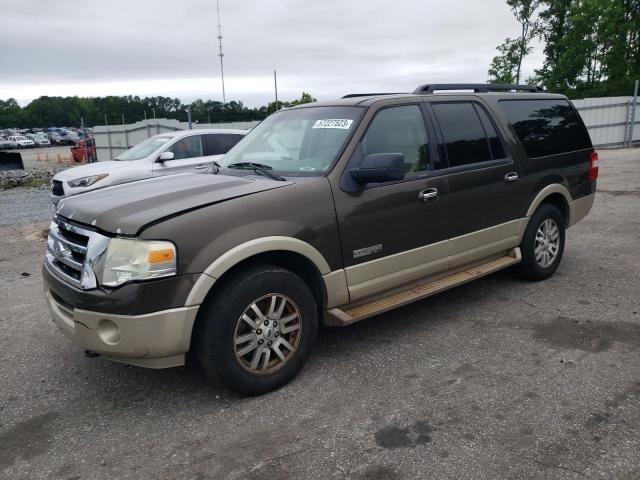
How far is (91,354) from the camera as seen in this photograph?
3389mm

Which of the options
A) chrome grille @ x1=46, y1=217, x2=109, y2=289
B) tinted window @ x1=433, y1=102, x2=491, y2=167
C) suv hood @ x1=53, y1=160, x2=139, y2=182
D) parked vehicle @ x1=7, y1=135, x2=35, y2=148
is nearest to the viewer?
chrome grille @ x1=46, y1=217, x2=109, y2=289

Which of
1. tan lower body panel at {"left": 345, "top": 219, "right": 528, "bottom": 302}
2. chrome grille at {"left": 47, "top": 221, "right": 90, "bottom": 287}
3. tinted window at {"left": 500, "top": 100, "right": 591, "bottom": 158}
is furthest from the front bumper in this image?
tinted window at {"left": 500, "top": 100, "right": 591, "bottom": 158}

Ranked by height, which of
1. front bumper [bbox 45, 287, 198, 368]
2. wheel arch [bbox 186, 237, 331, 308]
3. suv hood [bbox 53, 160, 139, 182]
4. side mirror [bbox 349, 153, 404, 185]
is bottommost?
front bumper [bbox 45, 287, 198, 368]

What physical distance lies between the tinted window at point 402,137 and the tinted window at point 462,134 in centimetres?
25

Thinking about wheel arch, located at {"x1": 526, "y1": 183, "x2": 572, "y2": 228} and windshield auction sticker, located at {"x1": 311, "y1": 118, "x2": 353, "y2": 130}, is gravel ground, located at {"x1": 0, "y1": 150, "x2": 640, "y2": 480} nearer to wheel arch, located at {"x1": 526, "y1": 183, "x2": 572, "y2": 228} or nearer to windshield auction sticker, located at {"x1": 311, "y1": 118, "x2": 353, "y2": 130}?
wheel arch, located at {"x1": 526, "y1": 183, "x2": 572, "y2": 228}

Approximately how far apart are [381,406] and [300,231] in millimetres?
1199

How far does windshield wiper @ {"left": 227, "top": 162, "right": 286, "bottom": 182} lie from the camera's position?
3.81 m

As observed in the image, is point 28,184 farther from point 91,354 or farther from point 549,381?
point 549,381

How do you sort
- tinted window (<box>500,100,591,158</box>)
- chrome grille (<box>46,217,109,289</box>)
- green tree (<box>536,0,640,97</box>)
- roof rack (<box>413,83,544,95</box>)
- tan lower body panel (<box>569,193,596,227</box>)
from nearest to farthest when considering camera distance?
chrome grille (<box>46,217,109,289</box>) → roof rack (<box>413,83,544,95</box>) → tinted window (<box>500,100,591,158</box>) → tan lower body panel (<box>569,193,596,227</box>) → green tree (<box>536,0,640,97</box>)

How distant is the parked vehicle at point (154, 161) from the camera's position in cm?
925

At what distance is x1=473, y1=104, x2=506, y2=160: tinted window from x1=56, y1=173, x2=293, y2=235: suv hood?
7.14 ft

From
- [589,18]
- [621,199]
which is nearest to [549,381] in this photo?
[621,199]

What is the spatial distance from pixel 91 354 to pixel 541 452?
2684mm

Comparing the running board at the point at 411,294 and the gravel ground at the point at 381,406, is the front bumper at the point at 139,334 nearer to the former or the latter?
the gravel ground at the point at 381,406
